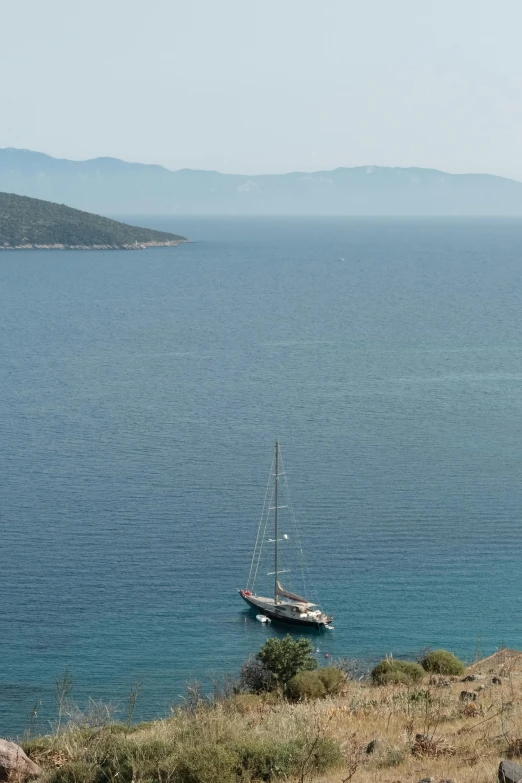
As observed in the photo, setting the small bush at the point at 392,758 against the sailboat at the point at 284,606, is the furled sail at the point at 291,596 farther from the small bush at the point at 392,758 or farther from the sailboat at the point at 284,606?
the small bush at the point at 392,758

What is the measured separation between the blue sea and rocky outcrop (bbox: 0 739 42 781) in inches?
721

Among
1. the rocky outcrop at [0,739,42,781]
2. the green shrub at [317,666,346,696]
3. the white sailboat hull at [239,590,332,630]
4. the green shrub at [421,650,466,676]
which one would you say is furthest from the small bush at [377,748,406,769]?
the white sailboat hull at [239,590,332,630]

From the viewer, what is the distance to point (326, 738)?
16.3 metres

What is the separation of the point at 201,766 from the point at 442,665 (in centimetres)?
1642

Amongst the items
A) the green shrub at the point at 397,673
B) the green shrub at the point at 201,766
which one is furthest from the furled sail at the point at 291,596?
the green shrub at the point at 201,766

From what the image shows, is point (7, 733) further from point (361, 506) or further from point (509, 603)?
point (361, 506)

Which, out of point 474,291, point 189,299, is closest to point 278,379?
point 189,299

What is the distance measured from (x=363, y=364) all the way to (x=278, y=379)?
1045cm

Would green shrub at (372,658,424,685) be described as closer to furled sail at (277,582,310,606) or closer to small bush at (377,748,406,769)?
small bush at (377,748,406,769)

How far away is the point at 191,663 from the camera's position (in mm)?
39375

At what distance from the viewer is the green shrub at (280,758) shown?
1505 centimetres

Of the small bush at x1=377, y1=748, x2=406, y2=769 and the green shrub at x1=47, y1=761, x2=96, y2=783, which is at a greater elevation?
the small bush at x1=377, y1=748, x2=406, y2=769

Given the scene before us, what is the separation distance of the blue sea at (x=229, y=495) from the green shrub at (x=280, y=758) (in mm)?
20453

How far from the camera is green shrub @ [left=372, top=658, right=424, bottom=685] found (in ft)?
88.9
